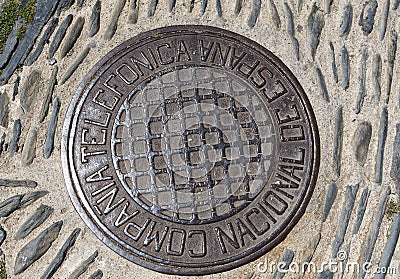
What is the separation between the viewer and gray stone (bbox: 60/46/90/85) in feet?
11.8

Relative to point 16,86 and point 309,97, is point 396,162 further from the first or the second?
point 16,86

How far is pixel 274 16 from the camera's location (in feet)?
12.2

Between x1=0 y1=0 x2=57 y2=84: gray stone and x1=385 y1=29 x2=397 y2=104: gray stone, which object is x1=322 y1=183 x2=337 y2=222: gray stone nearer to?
x1=385 y1=29 x2=397 y2=104: gray stone

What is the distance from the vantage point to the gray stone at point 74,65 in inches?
142

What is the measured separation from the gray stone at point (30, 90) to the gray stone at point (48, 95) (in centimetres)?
7

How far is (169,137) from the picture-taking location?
3.47 m

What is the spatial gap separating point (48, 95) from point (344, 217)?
2010 mm

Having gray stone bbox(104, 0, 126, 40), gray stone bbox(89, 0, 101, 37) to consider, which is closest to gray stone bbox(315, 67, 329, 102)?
gray stone bbox(104, 0, 126, 40)

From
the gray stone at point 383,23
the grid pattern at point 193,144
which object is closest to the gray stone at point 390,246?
the grid pattern at point 193,144

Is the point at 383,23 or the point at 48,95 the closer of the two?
the point at 48,95

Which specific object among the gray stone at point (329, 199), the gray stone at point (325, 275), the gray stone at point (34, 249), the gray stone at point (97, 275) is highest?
the gray stone at point (329, 199)

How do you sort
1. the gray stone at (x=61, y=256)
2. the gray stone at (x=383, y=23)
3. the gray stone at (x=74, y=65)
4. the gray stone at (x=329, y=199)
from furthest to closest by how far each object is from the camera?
the gray stone at (x=383, y=23), the gray stone at (x=74, y=65), the gray stone at (x=329, y=199), the gray stone at (x=61, y=256)

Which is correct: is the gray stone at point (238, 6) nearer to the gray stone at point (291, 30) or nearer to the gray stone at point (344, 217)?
the gray stone at point (291, 30)

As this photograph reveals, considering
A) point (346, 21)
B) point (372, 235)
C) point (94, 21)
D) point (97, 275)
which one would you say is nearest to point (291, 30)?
point (346, 21)
